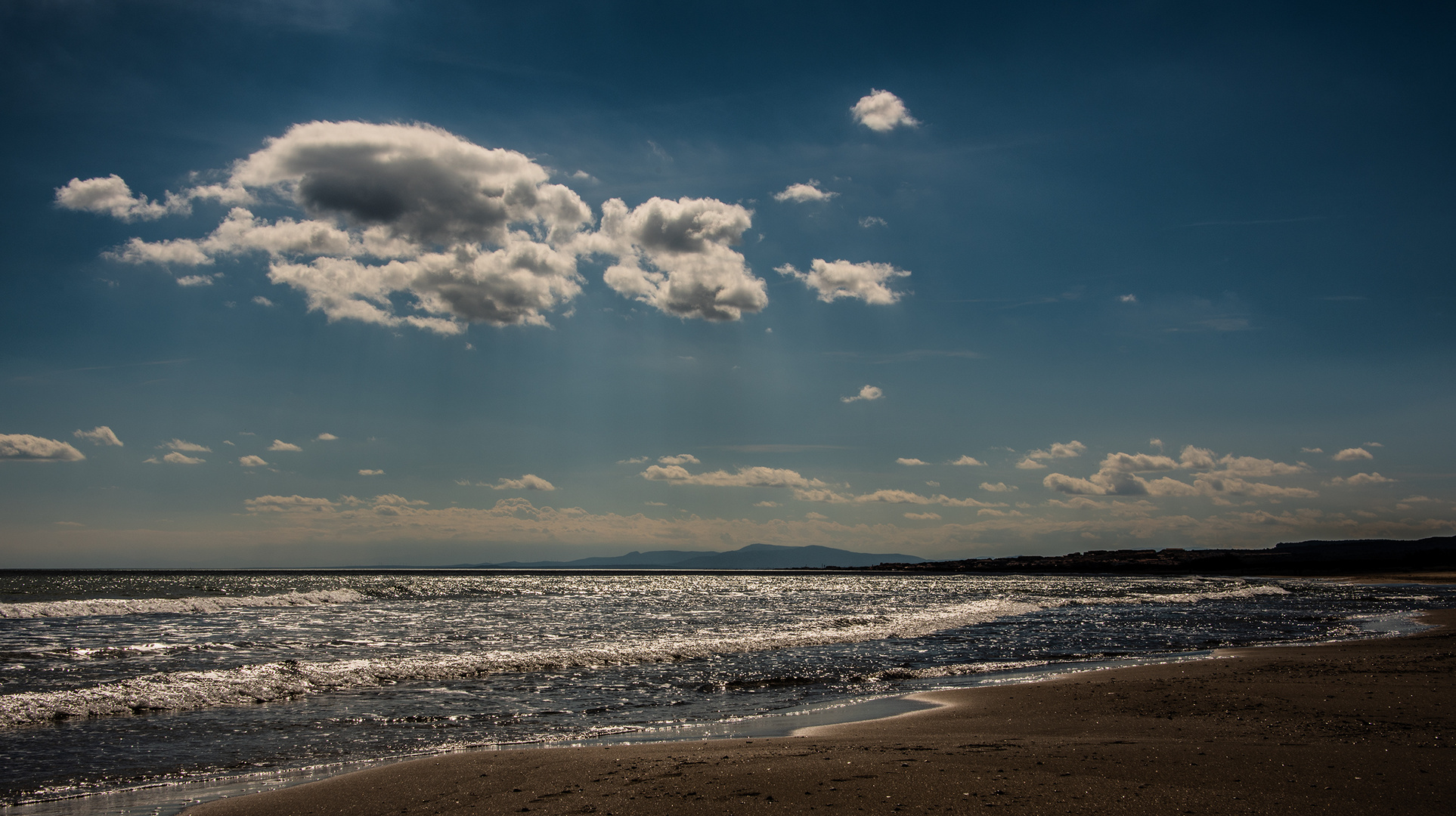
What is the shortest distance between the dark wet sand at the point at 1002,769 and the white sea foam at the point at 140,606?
3746 centimetres

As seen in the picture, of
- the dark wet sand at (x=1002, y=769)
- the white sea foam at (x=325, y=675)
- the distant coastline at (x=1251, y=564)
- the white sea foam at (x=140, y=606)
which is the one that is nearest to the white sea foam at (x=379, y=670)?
the white sea foam at (x=325, y=675)

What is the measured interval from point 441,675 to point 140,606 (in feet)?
112

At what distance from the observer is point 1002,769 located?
28.6 ft

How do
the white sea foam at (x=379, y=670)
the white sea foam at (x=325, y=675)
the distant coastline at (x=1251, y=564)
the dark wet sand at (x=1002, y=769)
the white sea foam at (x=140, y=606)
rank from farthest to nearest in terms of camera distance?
the distant coastline at (x=1251, y=564) → the white sea foam at (x=140, y=606) → the white sea foam at (x=379, y=670) → the white sea foam at (x=325, y=675) → the dark wet sand at (x=1002, y=769)

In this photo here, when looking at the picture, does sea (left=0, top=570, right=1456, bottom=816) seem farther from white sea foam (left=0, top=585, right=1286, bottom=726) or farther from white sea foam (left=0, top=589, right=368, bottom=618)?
white sea foam (left=0, top=589, right=368, bottom=618)

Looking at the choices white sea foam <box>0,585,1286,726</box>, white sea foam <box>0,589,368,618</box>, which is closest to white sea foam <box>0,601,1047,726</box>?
white sea foam <box>0,585,1286,726</box>

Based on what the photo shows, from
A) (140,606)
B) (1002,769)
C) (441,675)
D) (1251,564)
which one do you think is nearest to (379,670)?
(441,675)

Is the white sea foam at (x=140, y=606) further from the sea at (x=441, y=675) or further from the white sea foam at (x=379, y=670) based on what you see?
the white sea foam at (x=379, y=670)

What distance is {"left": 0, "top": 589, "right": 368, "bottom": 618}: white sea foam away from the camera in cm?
3681

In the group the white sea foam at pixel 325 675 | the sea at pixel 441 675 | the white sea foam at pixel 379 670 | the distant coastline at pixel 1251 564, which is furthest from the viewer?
the distant coastline at pixel 1251 564

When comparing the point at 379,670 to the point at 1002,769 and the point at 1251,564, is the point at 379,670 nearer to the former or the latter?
the point at 1002,769

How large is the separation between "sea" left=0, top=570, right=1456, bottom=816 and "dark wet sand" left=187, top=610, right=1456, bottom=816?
1.61 metres

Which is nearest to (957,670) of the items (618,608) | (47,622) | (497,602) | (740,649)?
(740,649)

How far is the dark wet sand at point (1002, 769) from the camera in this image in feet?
24.7
